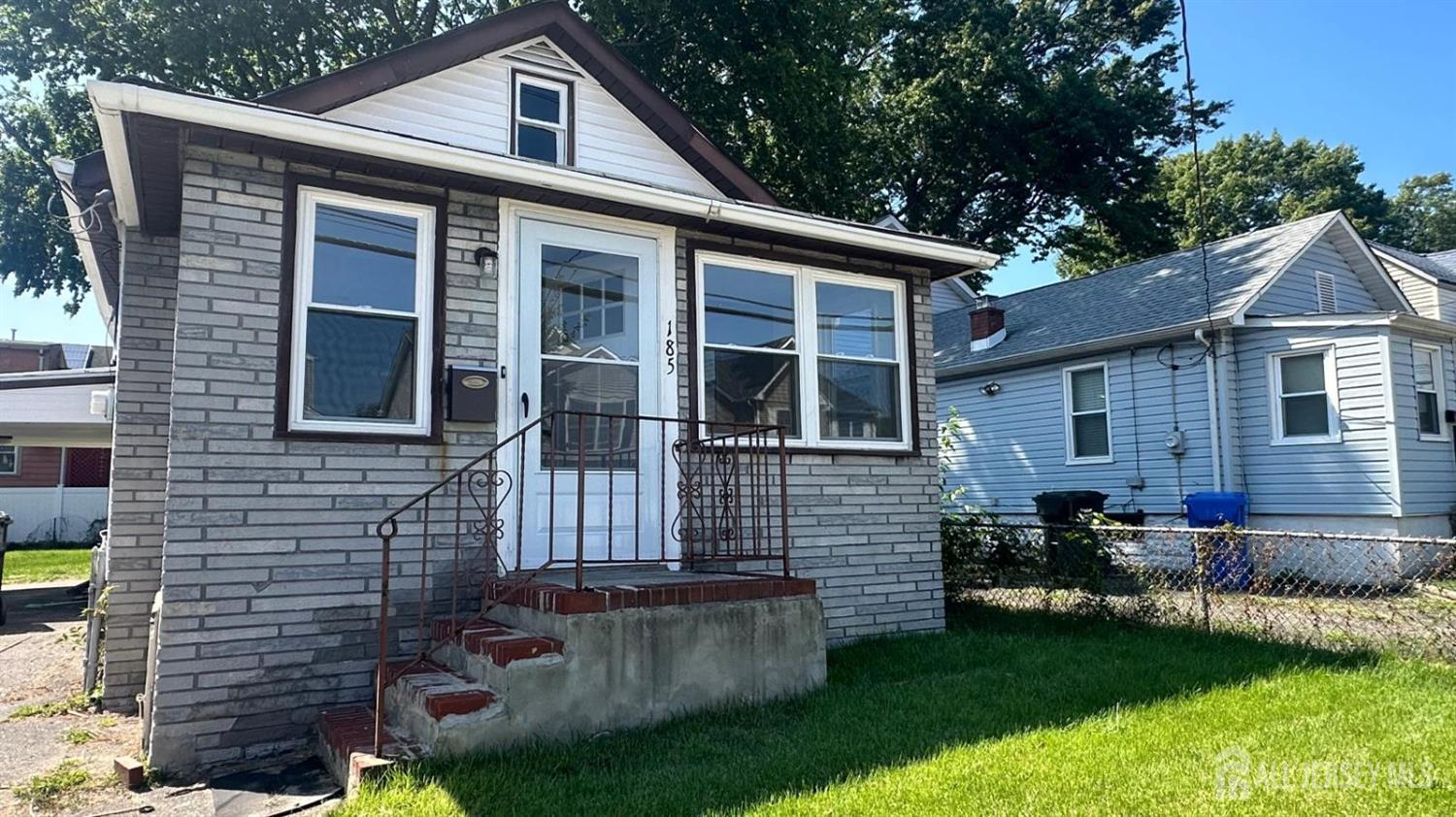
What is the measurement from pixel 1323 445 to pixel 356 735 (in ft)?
35.7

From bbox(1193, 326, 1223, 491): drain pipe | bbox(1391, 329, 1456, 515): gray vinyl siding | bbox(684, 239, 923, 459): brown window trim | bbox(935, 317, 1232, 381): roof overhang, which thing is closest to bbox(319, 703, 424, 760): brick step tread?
bbox(684, 239, 923, 459): brown window trim

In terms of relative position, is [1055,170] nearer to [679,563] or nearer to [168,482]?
[679,563]

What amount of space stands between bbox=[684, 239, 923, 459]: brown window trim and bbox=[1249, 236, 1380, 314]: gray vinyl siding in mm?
6822

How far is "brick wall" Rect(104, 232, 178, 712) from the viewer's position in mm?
5367

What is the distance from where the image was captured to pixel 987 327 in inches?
564

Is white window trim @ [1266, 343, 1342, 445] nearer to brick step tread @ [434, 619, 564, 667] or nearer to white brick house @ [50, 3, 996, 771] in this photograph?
white brick house @ [50, 3, 996, 771]

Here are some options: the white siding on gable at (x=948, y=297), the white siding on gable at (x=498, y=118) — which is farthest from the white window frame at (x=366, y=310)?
the white siding on gable at (x=948, y=297)

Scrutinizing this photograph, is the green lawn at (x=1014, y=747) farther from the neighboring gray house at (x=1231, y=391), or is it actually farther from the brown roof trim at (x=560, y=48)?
the neighboring gray house at (x=1231, y=391)

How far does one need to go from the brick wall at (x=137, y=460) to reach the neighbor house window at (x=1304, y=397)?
11.4m

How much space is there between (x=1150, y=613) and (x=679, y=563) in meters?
3.57

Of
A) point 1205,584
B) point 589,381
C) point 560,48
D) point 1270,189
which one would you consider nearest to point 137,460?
point 589,381

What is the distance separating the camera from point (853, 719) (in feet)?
13.9

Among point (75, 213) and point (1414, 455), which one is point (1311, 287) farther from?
point (75, 213)

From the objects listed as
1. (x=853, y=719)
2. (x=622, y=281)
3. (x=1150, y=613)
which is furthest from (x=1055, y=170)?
(x=853, y=719)
